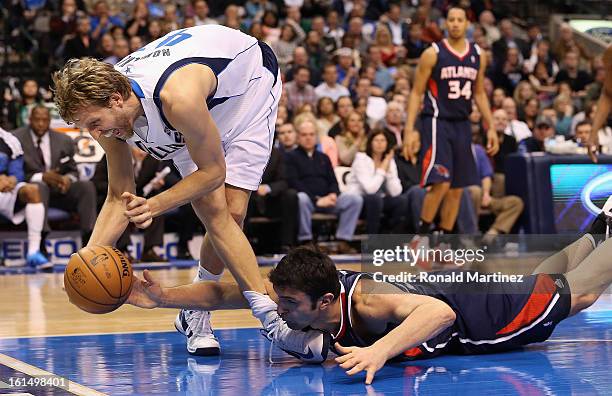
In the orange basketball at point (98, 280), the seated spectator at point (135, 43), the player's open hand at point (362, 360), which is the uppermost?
the seated spectator at point (135, 43)

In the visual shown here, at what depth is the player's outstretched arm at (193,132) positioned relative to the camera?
3975 millimetres

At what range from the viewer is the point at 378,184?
33.4 ft

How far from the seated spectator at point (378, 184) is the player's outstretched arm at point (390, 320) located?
588 centimetres

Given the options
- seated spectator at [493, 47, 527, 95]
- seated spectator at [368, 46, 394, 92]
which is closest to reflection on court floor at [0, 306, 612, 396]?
seated spectator at [368, 46, 394, 92]

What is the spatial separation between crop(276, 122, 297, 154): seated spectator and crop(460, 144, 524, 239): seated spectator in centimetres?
169

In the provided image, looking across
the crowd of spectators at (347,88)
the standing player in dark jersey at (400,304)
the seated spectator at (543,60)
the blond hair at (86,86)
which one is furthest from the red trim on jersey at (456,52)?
the seated spectator at (543,60)

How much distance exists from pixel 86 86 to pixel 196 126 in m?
0.42

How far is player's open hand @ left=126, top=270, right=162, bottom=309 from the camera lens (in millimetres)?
4363

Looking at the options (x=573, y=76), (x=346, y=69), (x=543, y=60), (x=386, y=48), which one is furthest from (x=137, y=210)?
(x=543, y=60)

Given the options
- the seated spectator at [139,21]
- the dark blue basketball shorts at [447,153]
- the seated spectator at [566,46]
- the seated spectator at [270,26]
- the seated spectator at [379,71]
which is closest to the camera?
the dark blue basketball shorts at [447,153]

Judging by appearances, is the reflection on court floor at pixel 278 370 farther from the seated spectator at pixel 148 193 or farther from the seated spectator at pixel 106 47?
the seated spectator at pixel 106 47

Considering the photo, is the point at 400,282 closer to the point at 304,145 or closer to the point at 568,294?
the point at 568,294

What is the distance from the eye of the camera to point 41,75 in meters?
11.6

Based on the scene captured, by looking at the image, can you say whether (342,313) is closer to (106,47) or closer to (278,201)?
(278,201)
